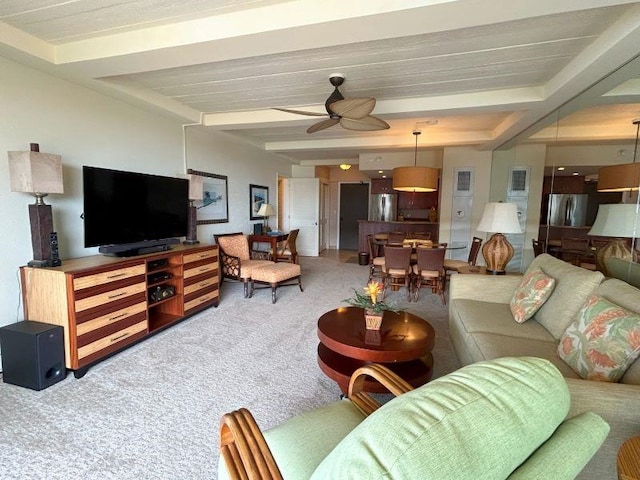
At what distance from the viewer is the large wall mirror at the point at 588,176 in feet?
7.98

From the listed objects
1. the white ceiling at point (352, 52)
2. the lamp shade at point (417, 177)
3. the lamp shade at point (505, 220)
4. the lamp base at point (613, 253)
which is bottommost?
the lamp base at point (613, 253)

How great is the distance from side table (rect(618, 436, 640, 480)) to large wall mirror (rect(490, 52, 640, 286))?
5.82 ft

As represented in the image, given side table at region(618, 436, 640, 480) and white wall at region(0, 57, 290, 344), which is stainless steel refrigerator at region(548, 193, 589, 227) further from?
white wall at region(0, 57, 290, 344)

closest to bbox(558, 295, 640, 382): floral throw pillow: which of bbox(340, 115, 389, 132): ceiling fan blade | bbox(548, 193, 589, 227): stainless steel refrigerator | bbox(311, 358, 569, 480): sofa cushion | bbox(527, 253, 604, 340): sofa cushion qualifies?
bbox(527, 253, 604, 340): sofa cushion

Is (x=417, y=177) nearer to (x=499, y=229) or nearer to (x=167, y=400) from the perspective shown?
(x=499, y=229)

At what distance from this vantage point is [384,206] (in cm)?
909

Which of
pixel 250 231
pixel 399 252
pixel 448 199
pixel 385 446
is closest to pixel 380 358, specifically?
pixel 385 446

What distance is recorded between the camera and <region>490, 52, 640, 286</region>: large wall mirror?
243 centimetres

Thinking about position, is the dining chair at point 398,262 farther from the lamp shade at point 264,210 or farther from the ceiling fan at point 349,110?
the lamp shade at point 264,210

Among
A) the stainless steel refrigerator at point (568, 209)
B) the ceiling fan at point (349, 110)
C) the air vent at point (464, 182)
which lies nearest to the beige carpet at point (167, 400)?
the stainless steel refrigerator at point (568, 209)

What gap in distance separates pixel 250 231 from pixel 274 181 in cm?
156

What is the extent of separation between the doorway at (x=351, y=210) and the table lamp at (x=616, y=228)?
7337 millimetres

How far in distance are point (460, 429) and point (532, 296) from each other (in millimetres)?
2196

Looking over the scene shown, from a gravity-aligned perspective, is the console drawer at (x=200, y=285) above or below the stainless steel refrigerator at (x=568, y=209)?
below
